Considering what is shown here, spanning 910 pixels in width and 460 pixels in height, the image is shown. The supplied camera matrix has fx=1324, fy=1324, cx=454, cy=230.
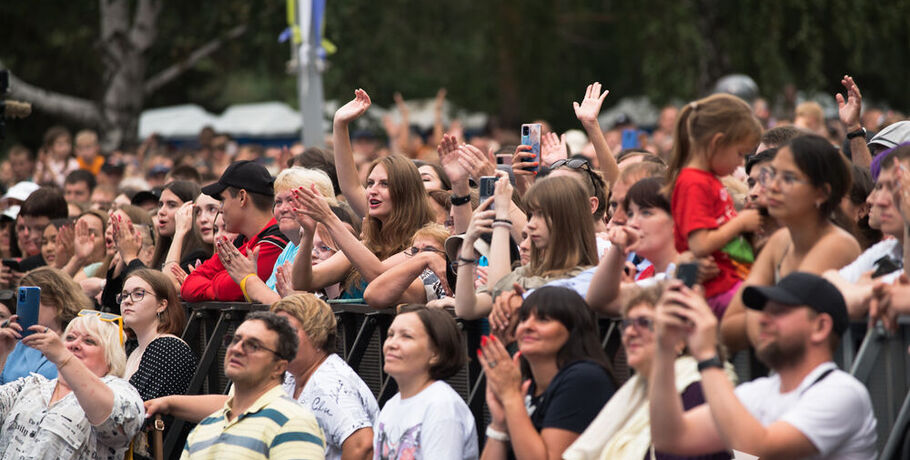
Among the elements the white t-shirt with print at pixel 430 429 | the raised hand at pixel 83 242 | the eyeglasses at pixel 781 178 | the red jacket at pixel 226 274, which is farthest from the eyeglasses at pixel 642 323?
the raised hand at pixel 83 242

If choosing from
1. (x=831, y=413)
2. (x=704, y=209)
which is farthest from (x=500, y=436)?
(x=831, y=413)

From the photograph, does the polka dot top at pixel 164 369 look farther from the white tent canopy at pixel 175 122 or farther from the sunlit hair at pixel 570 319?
the white tent canopy at pixel 175 122

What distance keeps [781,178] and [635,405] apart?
97 cm

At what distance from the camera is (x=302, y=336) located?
6.25 meters

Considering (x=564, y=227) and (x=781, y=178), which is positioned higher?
(x=781, y=178)

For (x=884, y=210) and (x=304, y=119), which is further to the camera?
(x=304, y=119)

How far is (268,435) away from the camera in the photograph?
576cm

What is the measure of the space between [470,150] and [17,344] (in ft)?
10.3

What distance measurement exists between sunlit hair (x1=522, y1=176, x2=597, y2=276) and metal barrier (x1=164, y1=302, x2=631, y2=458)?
0.37m

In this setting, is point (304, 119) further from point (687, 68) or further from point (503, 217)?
point (503, 217)

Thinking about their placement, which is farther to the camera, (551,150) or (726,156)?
(551,150)

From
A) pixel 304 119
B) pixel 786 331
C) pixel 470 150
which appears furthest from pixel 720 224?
pixel 304 119

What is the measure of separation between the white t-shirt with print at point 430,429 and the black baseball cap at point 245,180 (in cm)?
269

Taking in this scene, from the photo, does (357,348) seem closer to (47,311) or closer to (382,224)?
(382,224)
